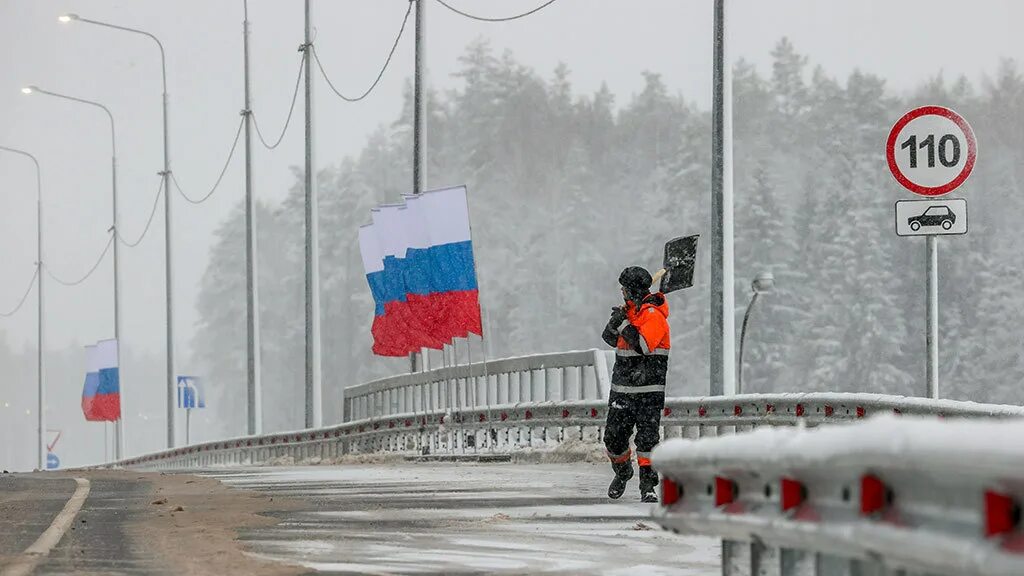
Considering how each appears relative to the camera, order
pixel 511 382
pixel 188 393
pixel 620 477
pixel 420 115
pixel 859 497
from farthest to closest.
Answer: pixel 188 393
pixel 420 115
pixel 511 382
pixel 620 477
pixel 859 497

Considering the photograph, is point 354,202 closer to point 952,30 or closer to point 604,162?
point 604,162

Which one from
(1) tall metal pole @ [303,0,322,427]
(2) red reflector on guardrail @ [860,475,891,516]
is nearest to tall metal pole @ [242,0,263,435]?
(1) tall metal pole @ [303,0,322,427]

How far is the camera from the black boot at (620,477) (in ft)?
53.4

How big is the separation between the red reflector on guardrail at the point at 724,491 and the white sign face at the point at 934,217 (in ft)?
24.1

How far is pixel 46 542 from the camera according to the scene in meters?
12.1

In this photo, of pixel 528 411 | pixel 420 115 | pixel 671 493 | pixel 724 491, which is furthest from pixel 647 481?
pixel 420 115

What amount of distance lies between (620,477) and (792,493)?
9158 millimetres

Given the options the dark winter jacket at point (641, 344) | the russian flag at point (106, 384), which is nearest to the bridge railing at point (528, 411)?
the dark winter jacket at point (641, 344)

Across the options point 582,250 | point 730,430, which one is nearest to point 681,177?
point 582,250

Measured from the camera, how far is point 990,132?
372ft

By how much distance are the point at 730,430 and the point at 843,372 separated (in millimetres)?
73230

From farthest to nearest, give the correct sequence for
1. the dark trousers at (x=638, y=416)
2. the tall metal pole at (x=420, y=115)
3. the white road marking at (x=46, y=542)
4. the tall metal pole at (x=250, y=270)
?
1. the tall metal pole at (x=250, y=270)
2. the tall metal pole at (x=420, y=115)
3. the dark trousers at (x=638, y=416)
4. the white road marking at (x=46, y=542)

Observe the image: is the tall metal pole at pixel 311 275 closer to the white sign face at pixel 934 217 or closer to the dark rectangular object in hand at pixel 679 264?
the dark rectangular object in hand at pixel 679 264

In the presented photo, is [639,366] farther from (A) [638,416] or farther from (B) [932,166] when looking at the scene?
(B) [932,166]
